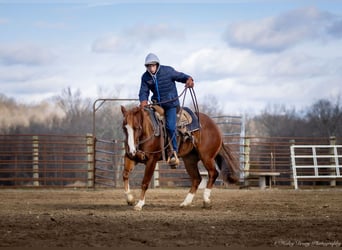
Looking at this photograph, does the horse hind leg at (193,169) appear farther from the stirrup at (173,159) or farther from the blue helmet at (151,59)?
the blue helmet at (151,59)

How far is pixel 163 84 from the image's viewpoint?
10.6 metres

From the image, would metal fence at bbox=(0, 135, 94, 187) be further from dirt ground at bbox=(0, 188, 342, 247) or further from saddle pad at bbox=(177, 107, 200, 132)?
dirt ground at bbox=(0, 188, 342, 247)

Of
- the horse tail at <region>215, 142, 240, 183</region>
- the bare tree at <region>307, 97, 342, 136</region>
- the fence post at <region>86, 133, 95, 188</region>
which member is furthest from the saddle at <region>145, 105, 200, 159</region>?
the bare tree at <region>307, 97, 342, 136</region>

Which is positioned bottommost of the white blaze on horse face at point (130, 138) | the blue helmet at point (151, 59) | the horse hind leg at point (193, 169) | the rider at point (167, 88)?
the horse hind leg at point (193, 169)

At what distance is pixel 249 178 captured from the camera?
2066cm

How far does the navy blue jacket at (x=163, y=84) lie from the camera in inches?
417

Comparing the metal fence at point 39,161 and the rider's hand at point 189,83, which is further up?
the rider's hand at point 189,83

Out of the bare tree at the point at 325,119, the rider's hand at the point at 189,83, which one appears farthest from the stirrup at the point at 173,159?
the bare tree at the point at 325,119

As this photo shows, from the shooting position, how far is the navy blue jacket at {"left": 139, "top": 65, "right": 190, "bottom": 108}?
1059cm

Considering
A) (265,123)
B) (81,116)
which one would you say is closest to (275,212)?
(81,116)

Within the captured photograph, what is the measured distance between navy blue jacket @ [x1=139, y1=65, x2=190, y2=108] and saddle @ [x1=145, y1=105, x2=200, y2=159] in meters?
0.18

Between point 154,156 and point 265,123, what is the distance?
59.8 meters

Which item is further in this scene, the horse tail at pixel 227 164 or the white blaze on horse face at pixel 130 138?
the horse tail at pixel 227 164

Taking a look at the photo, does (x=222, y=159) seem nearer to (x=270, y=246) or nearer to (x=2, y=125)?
(x=270, y=246)
